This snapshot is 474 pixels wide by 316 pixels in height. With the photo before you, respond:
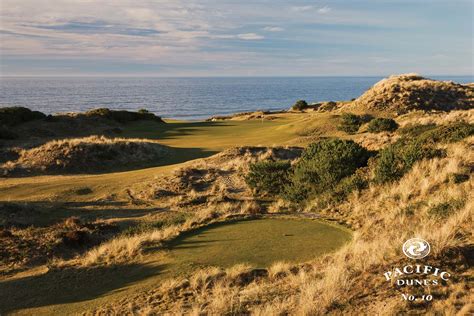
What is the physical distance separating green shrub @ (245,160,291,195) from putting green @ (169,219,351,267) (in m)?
5.91

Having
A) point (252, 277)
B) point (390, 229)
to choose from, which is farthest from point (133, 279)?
point (390, 229)

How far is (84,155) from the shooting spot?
30484 millimetres

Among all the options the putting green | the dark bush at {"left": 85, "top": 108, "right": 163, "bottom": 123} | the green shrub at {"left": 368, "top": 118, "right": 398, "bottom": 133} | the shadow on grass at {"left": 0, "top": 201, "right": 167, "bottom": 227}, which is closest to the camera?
the putting green

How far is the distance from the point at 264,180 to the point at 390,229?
29.2 ft

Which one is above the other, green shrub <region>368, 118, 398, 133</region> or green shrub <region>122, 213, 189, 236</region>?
green shrub <region>368, 118, 398, 133</region>

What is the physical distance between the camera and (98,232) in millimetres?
14898

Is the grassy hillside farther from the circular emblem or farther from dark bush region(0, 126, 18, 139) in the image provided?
dark bush region(0, 126, 18, 139)

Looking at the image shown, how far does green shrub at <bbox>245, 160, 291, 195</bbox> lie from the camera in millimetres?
19406

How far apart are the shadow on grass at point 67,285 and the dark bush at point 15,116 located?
35.7 m

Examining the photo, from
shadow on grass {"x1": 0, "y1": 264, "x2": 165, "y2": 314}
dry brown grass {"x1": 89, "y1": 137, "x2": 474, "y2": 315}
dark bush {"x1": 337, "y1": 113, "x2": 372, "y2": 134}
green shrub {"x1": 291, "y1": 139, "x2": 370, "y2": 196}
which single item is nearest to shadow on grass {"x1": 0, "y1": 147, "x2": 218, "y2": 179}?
dark bush {"x1": 337, "y1": 113, "x2": 372, "y2": 134}

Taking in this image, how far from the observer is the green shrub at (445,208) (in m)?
10.8

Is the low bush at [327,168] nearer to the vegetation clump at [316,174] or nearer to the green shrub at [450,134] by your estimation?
the vegetation clump at [316,174]

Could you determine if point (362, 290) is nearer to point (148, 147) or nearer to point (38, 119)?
point (148, 147)

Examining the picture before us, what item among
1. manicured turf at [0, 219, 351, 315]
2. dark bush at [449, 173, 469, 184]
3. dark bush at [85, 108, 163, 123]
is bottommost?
manicured turf at [0, 219, 351, 315]
